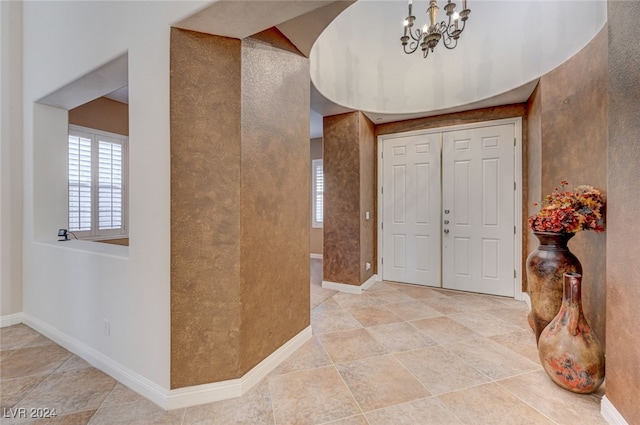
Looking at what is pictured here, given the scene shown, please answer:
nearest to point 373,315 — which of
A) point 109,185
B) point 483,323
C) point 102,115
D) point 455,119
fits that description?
point 483,323

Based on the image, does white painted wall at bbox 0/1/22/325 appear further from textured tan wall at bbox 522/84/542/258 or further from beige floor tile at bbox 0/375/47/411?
textured tan wall at bbox 522/84/542/258

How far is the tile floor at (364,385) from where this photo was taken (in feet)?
5.36

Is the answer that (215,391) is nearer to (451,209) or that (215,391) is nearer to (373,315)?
(373,315)

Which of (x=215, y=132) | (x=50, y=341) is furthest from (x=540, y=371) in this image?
(x=50, y=341)

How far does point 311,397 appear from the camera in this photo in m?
1.81

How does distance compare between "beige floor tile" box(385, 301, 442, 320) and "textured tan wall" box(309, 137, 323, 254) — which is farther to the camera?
"textured tan wall" box(309, 137, 323, 254)

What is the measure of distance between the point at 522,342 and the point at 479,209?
1847 millimetres

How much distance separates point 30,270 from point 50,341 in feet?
2.80

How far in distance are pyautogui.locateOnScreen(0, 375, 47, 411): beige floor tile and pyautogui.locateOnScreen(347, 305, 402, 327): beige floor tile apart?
268 cm

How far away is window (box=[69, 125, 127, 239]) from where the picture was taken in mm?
3930

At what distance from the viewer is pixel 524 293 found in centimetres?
355

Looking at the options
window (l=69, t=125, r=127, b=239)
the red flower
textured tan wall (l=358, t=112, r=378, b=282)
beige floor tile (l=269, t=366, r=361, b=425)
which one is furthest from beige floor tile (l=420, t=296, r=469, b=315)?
window (l=69, t=125, r=127, b=239)

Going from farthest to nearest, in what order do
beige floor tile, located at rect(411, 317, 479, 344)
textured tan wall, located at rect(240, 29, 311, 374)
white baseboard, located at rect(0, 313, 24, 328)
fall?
white baseboard, located at rect(0, 313, 24, 328)
beige floor tile, located at rect(411, 317, 479, 344)
textured tan wall, located at rect(240, 29, 311, 374)

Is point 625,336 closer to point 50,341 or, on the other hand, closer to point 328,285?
point 328,285
